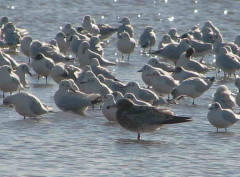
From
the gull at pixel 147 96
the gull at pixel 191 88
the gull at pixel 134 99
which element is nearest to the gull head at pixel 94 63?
the gull at pixel 191 88

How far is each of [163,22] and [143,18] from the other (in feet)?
4.90

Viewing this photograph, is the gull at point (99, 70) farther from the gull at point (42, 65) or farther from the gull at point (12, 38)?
the gull at point (12, 38)

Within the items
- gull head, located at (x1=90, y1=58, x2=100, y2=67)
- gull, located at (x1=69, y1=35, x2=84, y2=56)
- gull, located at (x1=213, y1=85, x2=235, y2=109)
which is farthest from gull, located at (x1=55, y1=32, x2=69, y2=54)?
gull, located at (x1=213, y1=85, x2=235, y2=109)

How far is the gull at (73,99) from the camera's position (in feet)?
58.7

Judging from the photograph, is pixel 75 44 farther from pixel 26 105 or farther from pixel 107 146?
pixel 107 146

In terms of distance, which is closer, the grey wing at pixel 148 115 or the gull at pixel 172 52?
the grey wing at pixel 148 115

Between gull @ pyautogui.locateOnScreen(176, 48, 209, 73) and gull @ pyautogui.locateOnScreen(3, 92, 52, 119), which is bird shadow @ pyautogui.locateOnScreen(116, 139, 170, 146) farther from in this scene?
gull @ pyautogui.locateOnScreen(176, 48, 209, 73)

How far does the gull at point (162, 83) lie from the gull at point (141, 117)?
13.1ft

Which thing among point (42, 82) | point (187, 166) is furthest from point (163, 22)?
point (187, 166)

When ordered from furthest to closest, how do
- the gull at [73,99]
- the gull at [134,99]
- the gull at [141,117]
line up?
1. the gull at [73,99]
2. the gull at [134,99]
3. the gull at [141,117]

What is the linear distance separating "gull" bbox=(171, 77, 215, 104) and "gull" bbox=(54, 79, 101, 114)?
2094 mm

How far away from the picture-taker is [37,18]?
34094mm

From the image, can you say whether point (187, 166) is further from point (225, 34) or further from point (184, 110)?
point (225, 34)

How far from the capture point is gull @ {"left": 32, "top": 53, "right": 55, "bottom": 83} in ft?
72.0
